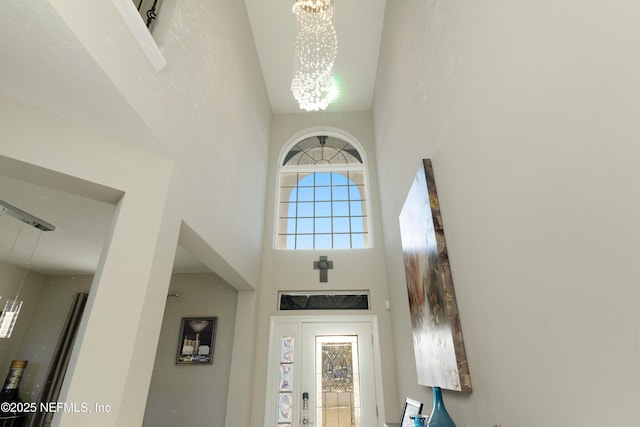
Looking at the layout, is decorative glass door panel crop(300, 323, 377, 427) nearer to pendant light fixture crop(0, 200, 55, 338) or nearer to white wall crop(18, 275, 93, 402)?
pendant light fixture crop(0, 200, 55, 338)

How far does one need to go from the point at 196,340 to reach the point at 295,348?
5.08 feet

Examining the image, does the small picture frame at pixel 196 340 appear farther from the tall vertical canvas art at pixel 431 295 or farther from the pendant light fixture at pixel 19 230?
the tall vertical canvas art at pixel 431 295

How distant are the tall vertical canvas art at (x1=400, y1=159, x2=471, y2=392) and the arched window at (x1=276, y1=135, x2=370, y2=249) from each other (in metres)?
2.32

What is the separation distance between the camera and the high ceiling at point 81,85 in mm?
1492

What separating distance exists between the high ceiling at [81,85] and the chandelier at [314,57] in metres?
0.97

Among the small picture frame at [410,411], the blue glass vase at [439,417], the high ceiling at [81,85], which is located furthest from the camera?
the small picture frame at [410,411]

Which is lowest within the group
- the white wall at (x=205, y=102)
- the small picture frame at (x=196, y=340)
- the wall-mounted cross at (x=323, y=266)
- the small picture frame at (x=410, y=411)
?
the small picture frame at (x=410, y=411)

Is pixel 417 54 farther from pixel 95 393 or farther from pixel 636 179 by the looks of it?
pixel 95 393

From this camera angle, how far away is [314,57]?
3996 millimetres

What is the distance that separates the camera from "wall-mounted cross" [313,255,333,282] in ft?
15.7

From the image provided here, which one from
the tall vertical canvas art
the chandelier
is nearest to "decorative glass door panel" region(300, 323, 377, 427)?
the tall vertical canvas art

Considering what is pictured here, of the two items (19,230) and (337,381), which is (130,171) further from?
(337,381)

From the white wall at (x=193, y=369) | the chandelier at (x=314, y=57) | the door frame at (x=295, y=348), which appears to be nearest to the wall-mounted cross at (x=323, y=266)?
the door frame at (x=295, y=348)

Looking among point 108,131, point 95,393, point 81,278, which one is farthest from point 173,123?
point 81,278
